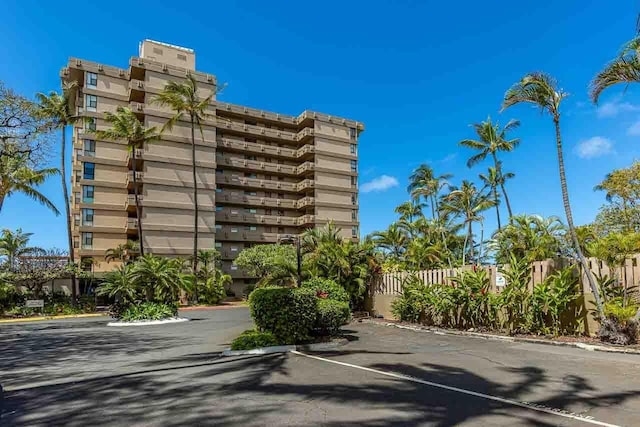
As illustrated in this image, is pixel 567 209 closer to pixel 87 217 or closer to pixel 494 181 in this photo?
pixel 494 181

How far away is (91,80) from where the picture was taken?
150 ft

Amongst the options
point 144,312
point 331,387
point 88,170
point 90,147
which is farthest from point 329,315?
point 90,147

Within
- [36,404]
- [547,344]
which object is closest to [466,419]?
[36,404]

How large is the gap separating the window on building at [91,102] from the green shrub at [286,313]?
42689 mm

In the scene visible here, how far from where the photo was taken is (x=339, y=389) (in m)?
6.91

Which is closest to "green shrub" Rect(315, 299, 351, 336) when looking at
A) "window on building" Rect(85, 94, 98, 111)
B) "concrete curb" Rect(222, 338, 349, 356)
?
"concrete curb" Rect(222, 338, 349, 356)

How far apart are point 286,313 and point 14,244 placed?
1291 inches

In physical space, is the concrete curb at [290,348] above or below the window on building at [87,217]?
below

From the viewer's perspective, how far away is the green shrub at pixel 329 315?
41.2 ft

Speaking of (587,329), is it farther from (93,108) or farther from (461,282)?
(93,108)

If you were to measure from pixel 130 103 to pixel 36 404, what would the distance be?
151 ft

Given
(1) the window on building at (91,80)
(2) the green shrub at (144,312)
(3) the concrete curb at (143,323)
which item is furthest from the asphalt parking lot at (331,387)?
(1) the window on building at (91,80)

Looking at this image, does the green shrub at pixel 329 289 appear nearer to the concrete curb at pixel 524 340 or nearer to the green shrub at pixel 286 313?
the concrete curb at pixel 524 340

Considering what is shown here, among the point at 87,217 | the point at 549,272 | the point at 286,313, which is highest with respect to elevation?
the point at 87,217
